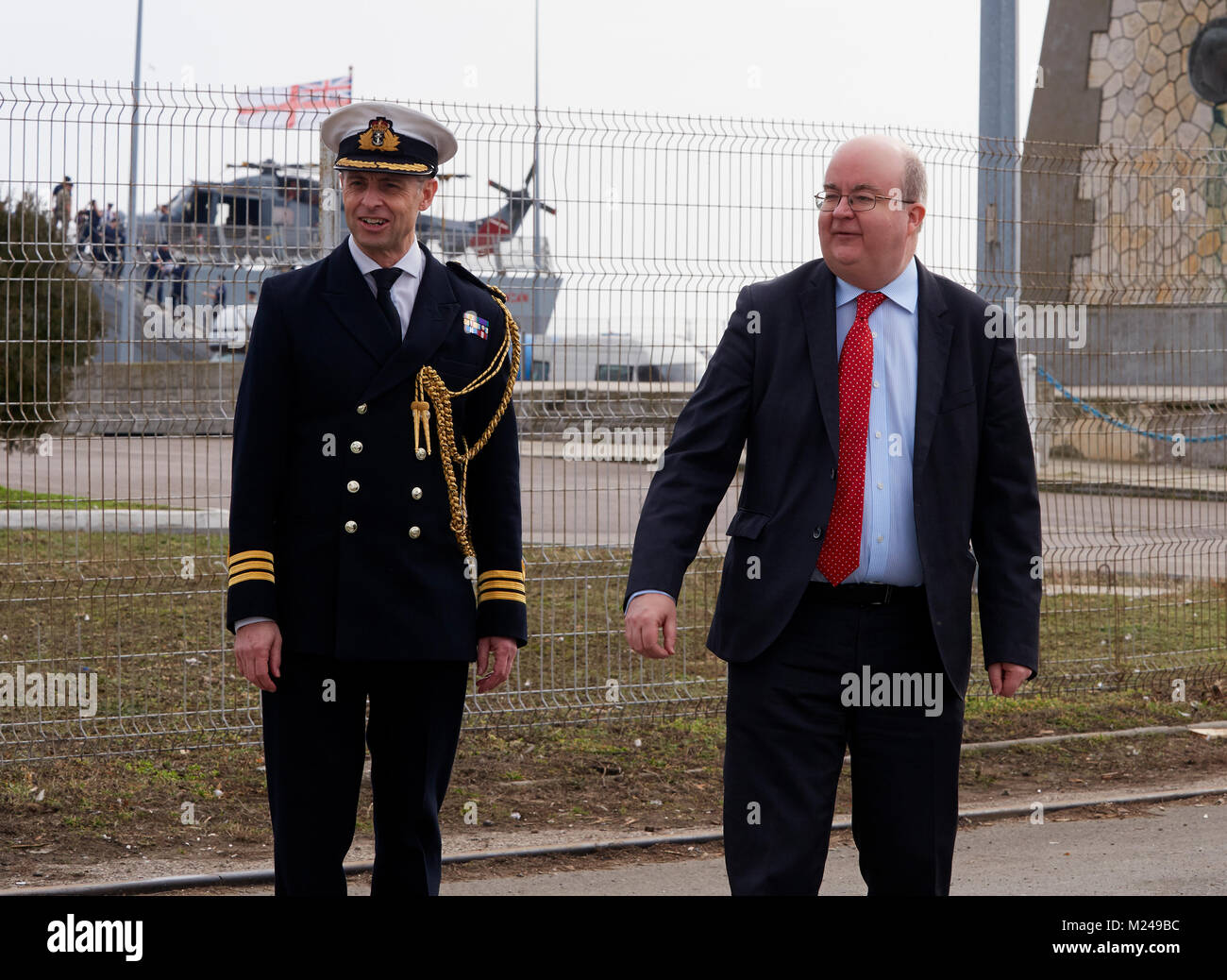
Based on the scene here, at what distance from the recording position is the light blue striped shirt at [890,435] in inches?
141

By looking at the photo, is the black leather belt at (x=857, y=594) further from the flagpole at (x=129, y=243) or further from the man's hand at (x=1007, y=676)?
the flagpole at (x=129, y=243)

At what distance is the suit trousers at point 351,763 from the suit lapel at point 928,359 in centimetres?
124

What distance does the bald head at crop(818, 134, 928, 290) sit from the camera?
11.8 ft

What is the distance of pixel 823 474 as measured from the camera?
11.8ft

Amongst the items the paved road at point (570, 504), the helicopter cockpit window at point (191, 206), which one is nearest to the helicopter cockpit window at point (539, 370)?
the paved road at point (570, 504)

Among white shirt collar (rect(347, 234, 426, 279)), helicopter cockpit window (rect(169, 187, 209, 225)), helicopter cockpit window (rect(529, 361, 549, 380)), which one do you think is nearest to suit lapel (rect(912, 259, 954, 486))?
white shirt collar (rect(347, 234, 426, 279))

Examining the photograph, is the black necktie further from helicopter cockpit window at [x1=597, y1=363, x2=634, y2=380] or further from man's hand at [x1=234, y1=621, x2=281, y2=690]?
helicopter cockpit window at [x1=597, y1=363, x2=634, y2=380]

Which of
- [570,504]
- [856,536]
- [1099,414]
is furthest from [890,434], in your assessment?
[1099,414]

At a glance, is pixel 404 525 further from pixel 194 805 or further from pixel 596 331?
pixel 596 331

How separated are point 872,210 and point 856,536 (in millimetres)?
→ 784

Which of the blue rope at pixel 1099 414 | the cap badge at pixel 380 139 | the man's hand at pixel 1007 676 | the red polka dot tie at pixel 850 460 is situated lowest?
the man's hand at pixel 1007 676

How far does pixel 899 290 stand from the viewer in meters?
3.76

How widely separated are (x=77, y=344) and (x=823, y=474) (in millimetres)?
4041
